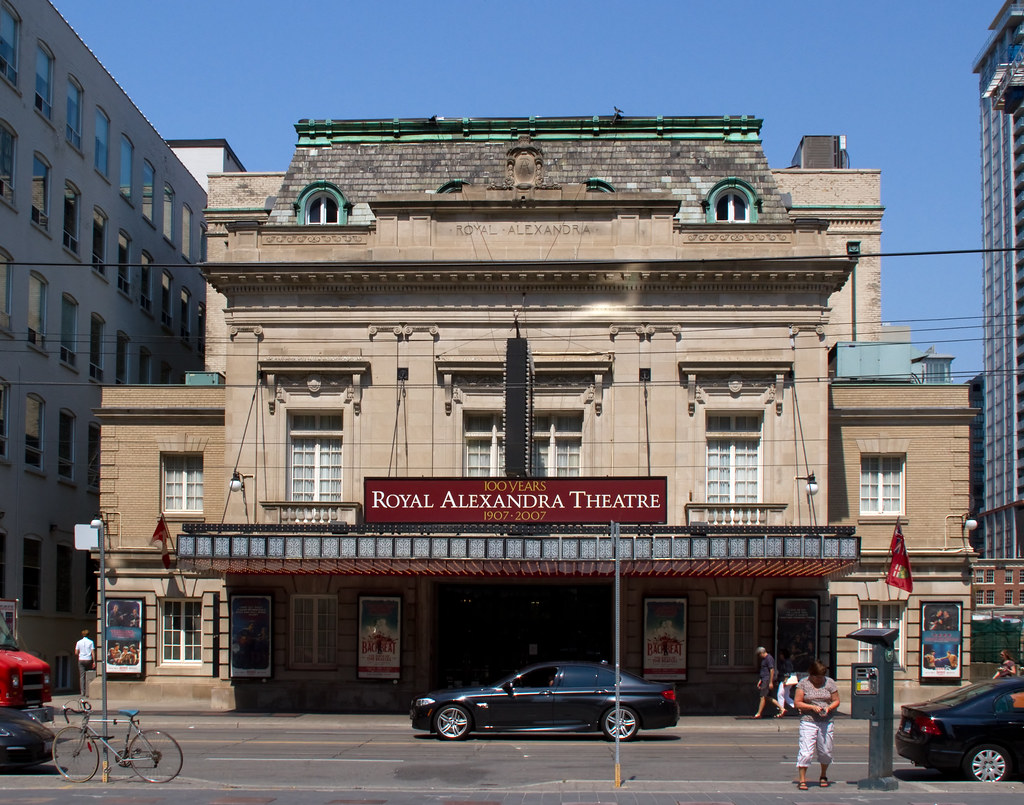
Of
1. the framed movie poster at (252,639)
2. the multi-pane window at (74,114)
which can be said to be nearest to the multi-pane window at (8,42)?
the multi-pane window at (74,114)

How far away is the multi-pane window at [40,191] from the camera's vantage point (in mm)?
39156

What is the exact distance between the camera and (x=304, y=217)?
3484cm

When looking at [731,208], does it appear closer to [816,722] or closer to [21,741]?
[816,722]

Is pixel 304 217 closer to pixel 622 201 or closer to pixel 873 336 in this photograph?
pixel 622 201

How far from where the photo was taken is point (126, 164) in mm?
46312

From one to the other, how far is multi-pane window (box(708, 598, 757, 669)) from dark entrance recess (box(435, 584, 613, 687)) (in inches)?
106

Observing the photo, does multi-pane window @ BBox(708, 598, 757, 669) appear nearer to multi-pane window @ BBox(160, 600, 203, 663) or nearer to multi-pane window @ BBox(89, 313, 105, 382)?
multi-pane window @ BBox(160, 600, 203, 663)

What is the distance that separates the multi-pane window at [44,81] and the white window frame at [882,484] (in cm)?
2631

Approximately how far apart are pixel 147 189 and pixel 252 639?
21.8 metres

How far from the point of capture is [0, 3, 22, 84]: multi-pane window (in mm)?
37125

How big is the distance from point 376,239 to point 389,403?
13.8 ft

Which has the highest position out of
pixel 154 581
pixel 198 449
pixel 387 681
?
pixel 198 449

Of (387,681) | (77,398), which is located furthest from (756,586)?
(77,398)

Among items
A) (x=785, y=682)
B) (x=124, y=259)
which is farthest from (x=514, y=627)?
(x=124, y=259)
